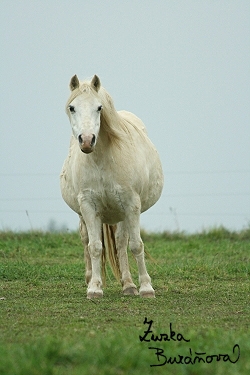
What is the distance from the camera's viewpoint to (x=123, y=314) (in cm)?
703

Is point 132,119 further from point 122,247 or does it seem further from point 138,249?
point 138,249

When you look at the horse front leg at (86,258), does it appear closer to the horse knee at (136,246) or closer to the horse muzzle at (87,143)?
the horse knee at (136,246)

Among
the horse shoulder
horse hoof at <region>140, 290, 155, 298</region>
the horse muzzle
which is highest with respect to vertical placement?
the horse muzzle

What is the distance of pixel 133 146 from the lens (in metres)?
8.62

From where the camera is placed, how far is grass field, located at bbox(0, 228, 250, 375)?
174 inches

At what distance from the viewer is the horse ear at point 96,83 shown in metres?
8.09

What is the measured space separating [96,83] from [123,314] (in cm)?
248

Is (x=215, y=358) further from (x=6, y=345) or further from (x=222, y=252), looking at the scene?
(x=222, y=252)

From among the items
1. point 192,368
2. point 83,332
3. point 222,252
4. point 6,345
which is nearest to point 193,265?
point 222,252

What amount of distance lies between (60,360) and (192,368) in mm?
754

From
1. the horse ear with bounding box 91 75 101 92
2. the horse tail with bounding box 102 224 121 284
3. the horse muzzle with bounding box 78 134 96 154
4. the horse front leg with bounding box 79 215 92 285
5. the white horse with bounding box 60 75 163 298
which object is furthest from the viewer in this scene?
the horse front leg with bounding box 79 215 92 285

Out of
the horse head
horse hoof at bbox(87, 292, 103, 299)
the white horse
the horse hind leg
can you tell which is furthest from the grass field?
the horse head

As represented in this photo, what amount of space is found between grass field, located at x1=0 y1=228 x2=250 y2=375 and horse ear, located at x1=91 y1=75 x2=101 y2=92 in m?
2.19

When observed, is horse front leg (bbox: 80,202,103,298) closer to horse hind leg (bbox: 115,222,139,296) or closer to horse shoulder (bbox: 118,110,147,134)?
horse hind leg (bbox: 115,222,139,296)
